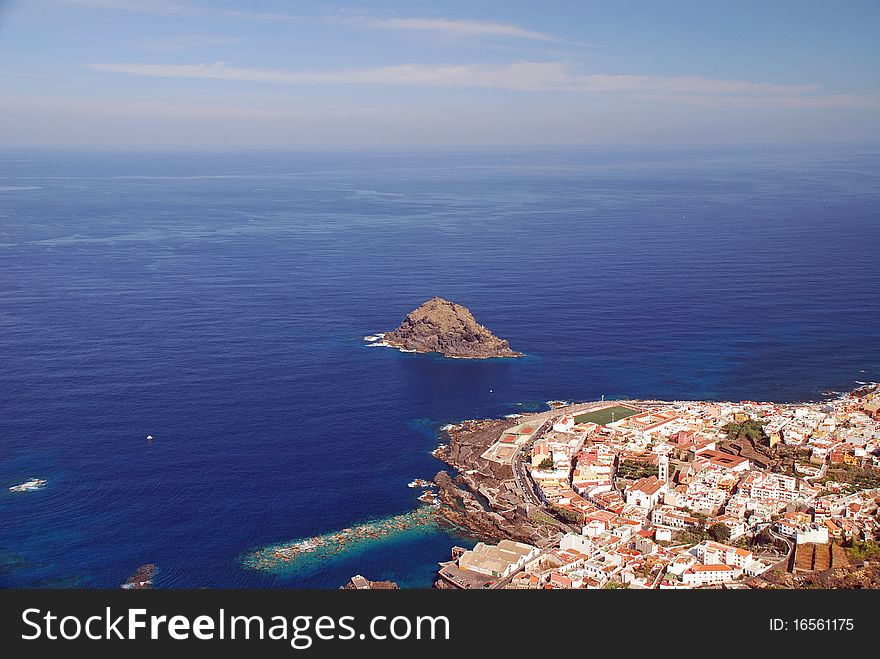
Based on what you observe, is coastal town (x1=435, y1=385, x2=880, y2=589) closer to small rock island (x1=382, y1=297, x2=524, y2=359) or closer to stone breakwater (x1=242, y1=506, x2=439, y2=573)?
stone breakwater (x1=242, y1=506, x2=439, y2=573)

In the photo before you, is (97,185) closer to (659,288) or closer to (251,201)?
(251,201)

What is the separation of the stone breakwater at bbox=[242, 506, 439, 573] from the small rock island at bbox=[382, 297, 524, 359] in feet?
46.2

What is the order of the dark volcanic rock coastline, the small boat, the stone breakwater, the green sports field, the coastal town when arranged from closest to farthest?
the coastal town, the stone breakwater, the dark volcanic rock coastline, the small boat, the green sports field

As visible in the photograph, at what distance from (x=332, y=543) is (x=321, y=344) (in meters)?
16.6

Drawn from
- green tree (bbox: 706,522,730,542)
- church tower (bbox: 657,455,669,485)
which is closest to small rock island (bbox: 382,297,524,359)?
church tower (bbox: 657,455,669,485)

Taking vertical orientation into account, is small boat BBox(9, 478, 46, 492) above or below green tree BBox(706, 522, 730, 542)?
above

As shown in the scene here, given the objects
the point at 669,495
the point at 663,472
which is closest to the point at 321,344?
the point at 663,472

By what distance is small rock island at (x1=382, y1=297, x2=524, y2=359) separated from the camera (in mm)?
35656

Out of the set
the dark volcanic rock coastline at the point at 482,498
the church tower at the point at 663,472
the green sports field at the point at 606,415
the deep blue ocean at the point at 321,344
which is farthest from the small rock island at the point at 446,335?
the church tower at the point at 663,472

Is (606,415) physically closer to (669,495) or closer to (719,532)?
(669,495)

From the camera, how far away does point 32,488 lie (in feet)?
73.5

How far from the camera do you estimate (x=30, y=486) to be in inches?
886

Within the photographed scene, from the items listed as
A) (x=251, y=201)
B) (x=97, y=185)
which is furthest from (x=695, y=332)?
(x=97, y=185)

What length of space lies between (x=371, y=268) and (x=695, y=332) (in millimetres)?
21084
